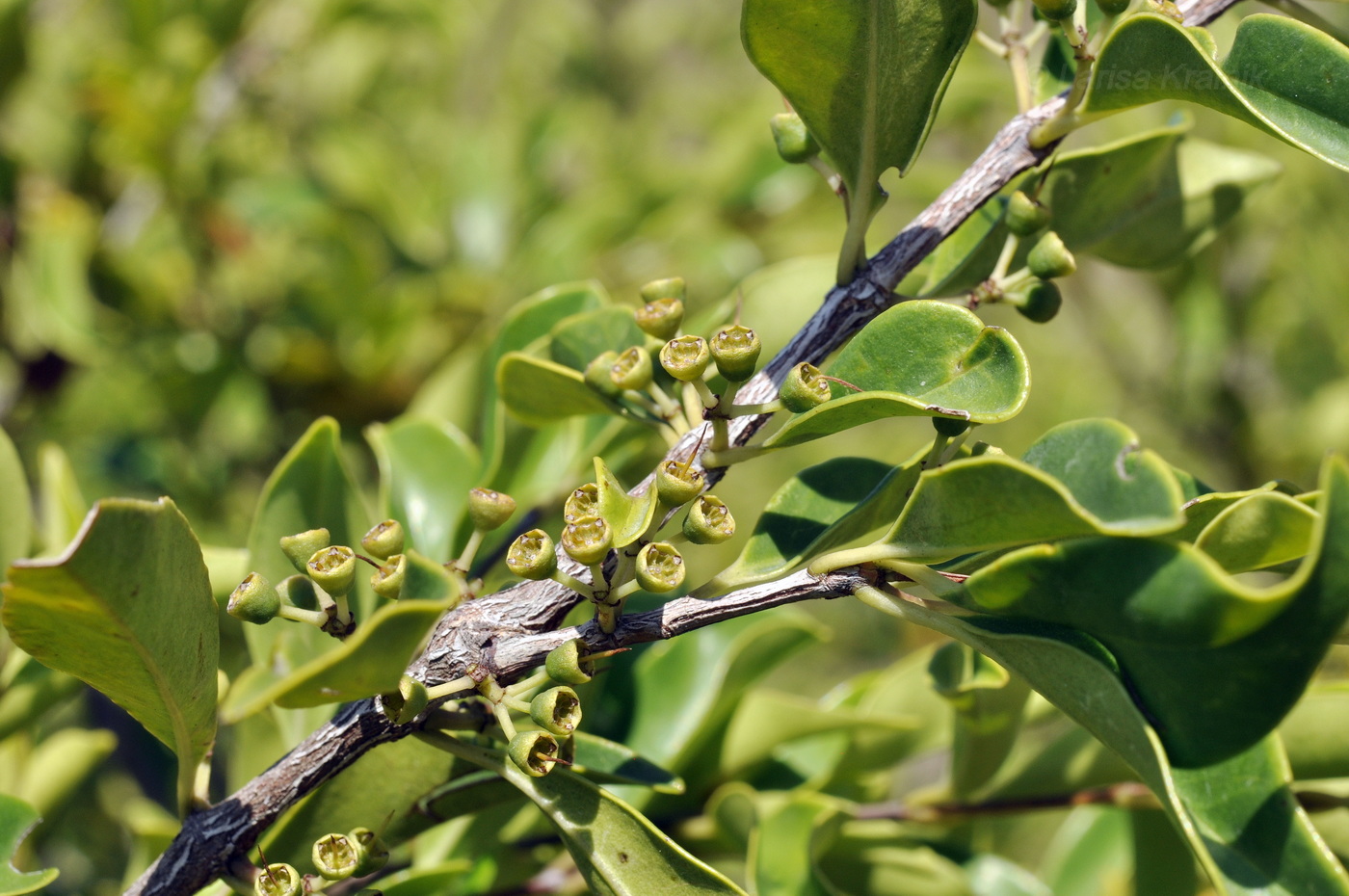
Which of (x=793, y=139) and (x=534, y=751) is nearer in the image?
(x=534, y=751)

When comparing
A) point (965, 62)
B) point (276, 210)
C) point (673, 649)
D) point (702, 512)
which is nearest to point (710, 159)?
point (965, 62)

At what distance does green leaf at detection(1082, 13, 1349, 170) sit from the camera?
67cm

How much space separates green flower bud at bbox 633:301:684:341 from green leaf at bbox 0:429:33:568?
2.26 feet

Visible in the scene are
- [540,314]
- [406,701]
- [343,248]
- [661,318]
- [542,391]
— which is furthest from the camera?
[343,248]

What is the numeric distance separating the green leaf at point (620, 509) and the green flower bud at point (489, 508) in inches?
3.8

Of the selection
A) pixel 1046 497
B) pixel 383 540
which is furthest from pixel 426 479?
pixel 1046 497

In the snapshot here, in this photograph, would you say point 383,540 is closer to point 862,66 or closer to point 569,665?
point 569,665

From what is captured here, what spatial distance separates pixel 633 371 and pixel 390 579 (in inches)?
9.1

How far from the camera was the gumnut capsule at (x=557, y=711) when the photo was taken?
26.1 inches

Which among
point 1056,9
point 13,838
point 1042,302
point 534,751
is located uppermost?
point 1056,9

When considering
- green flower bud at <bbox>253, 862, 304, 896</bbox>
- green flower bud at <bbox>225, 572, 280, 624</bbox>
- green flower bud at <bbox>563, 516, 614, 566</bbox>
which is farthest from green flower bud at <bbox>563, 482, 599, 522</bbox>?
green flower bud at <bbox>253, 862, 304, 896</bbox>

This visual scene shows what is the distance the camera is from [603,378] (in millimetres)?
784

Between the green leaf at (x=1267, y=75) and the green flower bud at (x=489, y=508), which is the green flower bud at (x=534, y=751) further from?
the green leaf at (x=1267, y=75)

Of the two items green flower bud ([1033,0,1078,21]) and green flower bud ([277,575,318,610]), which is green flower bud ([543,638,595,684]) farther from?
green flower bud ([1033,0,1078,21])
